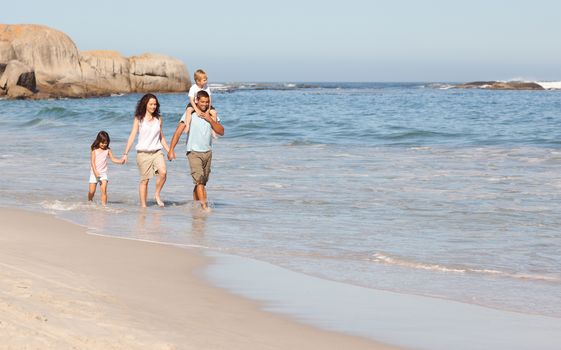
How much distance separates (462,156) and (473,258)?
478 inches

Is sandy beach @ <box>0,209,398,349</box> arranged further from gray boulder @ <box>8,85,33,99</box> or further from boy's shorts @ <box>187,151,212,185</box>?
gray boulder @ <box>8,85,33,99</box>

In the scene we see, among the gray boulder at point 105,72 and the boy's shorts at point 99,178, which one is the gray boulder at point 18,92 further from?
the boy's shorts at point 99,178

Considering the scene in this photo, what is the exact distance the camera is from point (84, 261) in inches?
294

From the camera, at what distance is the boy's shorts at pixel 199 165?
1140cm

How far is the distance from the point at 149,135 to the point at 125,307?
5.95 meters

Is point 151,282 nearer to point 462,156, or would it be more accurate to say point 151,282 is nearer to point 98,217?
point 98,217

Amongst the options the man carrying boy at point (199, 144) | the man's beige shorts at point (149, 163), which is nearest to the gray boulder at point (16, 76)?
the man's beige shorts at point (149, 163)

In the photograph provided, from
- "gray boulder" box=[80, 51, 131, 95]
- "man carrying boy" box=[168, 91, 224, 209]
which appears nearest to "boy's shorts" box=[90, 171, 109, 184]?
"man carrying boy" box=[168, 91, 224, 209]

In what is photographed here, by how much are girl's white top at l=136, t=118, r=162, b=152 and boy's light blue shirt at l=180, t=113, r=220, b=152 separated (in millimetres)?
402

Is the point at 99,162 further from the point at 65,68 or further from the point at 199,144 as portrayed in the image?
the point at 65,68

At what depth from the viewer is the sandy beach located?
190 inches

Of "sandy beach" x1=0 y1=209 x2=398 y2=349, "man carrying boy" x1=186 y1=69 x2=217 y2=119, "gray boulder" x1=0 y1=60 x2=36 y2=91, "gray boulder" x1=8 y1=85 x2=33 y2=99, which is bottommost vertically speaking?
"gray boulder" x1=8 y1=85 x2=33 y2=99

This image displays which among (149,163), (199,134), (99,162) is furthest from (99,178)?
(199,134)

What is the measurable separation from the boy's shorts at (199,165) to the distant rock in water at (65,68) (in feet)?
164
